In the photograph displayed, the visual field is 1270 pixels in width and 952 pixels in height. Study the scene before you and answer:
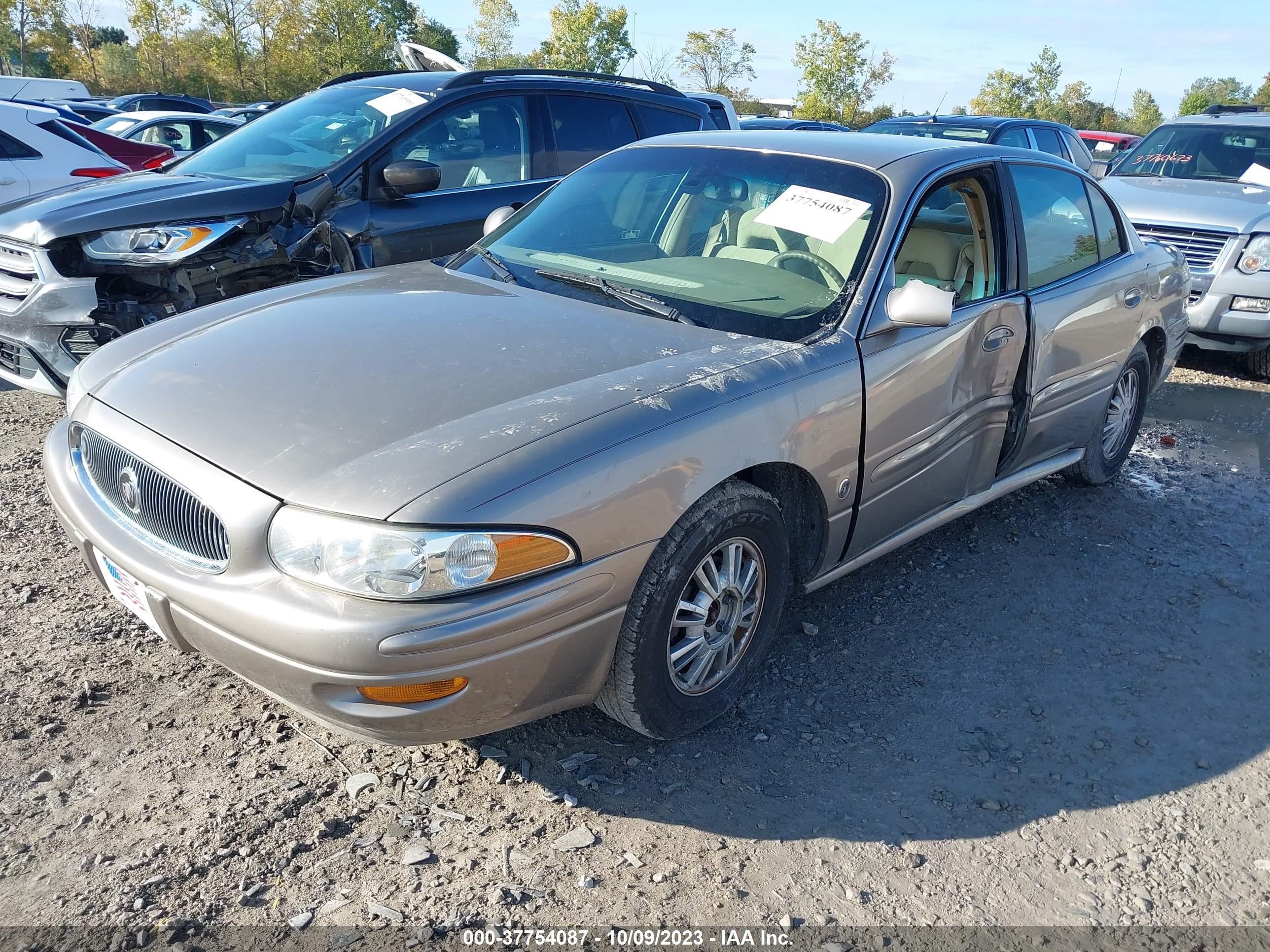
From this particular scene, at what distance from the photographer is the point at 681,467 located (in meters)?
2.52

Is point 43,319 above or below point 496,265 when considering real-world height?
below

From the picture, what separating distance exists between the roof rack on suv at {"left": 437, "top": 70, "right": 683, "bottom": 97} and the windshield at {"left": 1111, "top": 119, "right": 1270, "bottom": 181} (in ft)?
15.2

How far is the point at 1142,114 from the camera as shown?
7238 centimetres

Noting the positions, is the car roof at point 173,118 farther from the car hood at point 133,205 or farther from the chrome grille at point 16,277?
the chrome grille at point 16,277

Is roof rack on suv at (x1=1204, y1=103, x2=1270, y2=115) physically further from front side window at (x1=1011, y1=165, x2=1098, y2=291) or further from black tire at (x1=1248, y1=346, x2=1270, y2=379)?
front side window at (x1=1011, y1=165, x2=1098, y2=291)

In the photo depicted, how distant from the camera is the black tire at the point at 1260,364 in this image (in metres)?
7.40

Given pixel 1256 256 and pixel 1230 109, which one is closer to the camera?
pixel 1256 256

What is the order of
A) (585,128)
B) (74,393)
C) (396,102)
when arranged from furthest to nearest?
(585,128) → (396,102) → (74,393)

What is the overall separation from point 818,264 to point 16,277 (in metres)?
3.88

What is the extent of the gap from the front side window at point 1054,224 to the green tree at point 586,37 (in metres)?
46.8

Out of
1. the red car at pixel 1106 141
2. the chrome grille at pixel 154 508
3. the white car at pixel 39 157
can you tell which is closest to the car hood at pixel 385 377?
the chrome grille at pixel 154 508

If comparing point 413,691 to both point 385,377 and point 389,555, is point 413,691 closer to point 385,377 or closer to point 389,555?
point 389,555

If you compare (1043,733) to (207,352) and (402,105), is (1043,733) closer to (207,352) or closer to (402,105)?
(207,352)

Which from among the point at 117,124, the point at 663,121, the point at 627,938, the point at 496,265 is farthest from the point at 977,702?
the point at 117,124
